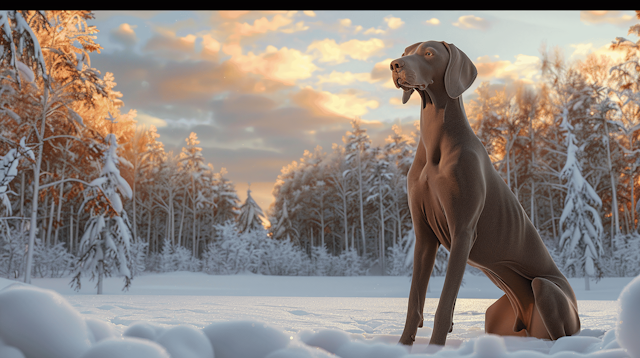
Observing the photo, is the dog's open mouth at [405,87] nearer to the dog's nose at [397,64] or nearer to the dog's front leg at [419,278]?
the dog's nose at [397,64]

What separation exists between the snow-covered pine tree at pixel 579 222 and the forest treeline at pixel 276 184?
0.14ft

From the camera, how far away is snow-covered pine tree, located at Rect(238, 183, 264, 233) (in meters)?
21.5

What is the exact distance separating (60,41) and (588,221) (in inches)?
603

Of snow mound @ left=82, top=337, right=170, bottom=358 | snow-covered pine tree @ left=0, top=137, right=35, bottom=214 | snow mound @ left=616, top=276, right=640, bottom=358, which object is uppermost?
snow-covered pine tree @ left=0, top=137, right=35, bottom=214

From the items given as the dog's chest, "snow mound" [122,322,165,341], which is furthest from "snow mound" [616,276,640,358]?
"snow mound" [122,322,165,341]

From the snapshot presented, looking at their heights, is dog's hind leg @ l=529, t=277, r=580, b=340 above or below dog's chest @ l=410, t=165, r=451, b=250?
below

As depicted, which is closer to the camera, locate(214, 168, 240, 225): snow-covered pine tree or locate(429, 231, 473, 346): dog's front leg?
locate(429, 231, 473, 346): dog's front leg

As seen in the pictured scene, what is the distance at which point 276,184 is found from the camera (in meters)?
26.5

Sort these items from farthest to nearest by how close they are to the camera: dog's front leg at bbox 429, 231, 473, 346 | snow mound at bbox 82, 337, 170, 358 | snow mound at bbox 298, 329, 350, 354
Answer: dog's front leg at bbox 429, 231, 473, 346
snow mound at bbox 298, 329, 350, 354
snow mound at bbox 82, 337, 170, 358

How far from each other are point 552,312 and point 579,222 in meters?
12.9

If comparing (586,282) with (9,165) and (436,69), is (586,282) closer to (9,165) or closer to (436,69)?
(436,69)

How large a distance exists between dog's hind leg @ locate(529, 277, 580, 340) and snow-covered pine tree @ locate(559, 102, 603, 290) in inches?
498

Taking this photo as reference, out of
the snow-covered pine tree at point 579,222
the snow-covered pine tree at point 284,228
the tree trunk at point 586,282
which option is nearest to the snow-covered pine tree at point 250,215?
the snow-covered pine tree at point 284,228

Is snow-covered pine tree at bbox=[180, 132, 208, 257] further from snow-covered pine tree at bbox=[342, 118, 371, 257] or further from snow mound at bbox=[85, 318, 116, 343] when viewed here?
snow mound at bbox=[85, 318, 116, 343]
